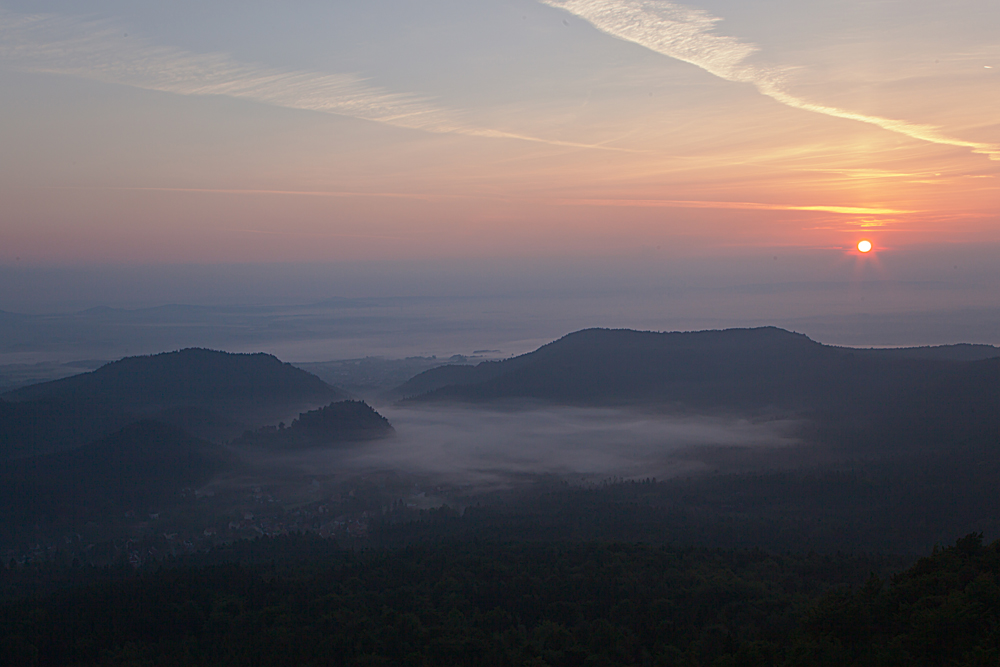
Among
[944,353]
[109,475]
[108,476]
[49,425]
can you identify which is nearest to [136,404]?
[49,425]

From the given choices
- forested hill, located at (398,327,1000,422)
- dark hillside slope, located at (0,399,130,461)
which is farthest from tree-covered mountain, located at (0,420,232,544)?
forested hill, located at (398,327,1000,422)

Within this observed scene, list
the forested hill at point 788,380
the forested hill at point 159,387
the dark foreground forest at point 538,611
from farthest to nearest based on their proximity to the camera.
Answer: the forested hill at point 159,387 → the forested hill at point 788,380 → the dark foreground forest at point 538,611

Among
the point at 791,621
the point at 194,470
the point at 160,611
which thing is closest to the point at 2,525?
the point at 194,470

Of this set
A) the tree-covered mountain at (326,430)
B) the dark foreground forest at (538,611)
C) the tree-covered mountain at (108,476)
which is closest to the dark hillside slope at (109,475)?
the tree-covered mountain at (108,476)

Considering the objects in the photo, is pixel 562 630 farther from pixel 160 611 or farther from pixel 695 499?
pixel 695 499

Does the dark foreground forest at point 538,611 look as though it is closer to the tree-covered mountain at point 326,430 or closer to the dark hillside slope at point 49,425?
the tree-covered mountain at point 326,430

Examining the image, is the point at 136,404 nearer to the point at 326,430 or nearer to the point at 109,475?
the point at 326,430
